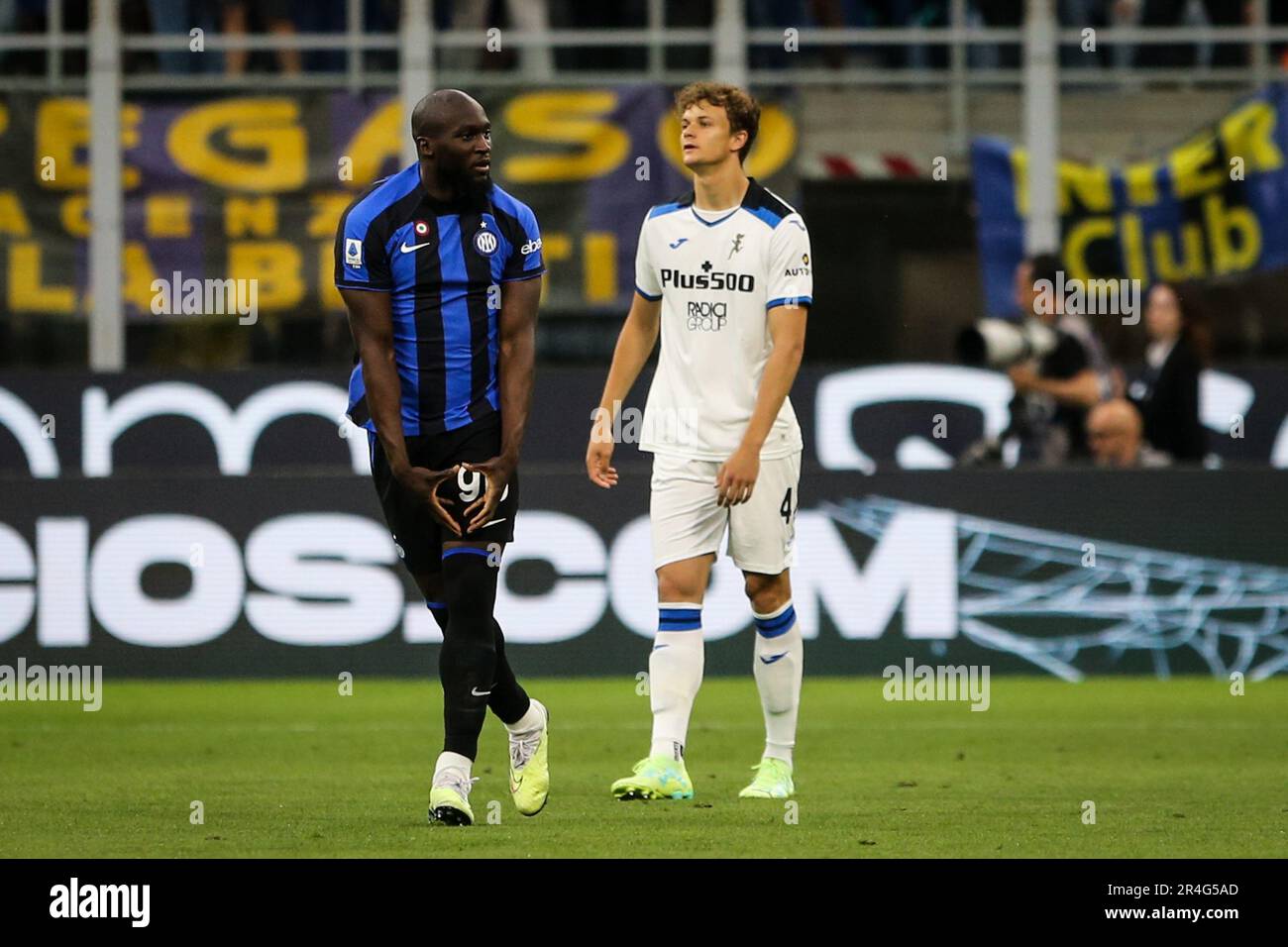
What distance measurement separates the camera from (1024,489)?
39.5ft

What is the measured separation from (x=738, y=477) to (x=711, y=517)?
296 millimetres

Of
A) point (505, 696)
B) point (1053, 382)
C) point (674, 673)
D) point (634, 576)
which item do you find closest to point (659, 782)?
point (674, 673)

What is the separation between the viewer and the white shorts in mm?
7254

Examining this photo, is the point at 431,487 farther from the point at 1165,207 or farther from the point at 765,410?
the point at 1165,207

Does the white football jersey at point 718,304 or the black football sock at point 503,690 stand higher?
the white football jersey at point 718,304

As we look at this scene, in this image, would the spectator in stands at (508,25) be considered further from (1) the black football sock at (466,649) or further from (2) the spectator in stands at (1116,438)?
(1) the black football sock at (466,649)

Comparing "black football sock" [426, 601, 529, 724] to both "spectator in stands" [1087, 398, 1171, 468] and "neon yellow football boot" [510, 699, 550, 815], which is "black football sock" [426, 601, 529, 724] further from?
"spectator in stands" [1087, 398, 1171, 468]

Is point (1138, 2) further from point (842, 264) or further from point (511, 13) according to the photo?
point (511, 13)

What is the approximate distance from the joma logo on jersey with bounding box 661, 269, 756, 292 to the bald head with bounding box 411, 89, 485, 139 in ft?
3.40

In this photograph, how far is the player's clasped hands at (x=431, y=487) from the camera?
652cm

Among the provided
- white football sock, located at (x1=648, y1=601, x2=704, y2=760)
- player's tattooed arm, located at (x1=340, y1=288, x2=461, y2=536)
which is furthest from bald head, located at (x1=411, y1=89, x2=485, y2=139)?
white football sock, located at (x1=648, y1=601, x2=704, y2=760)

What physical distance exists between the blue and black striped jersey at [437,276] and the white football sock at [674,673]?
1.01 metres

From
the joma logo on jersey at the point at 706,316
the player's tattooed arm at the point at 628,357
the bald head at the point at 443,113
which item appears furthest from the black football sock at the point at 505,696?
the bald head at the point at 443,113
